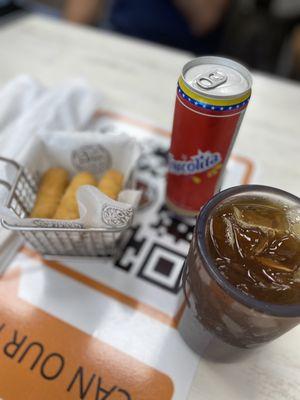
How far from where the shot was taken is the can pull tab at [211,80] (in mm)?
385

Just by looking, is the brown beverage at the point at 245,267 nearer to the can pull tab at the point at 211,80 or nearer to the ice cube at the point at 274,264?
the ice cube at the point at 274,264

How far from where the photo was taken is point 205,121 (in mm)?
388

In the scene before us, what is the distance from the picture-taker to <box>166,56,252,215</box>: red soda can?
1.23 feet

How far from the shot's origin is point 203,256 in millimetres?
294

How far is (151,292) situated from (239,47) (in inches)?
42.1

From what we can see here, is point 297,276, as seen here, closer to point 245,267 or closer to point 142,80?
point 245,267

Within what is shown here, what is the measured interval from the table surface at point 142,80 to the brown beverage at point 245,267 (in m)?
0.13

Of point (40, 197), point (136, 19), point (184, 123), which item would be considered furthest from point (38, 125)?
point (136, 19)

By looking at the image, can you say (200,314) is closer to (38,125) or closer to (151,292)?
(151,292)

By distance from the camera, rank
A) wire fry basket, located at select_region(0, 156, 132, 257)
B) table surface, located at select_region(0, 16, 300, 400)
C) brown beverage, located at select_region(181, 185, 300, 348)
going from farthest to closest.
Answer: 1. table surface, located at select_region(0, 16, 300, 400)
2. wire fry basket, located at select_region(0, 156, 132, 257)
3. brown beverage, located at select_region(181, 185, 300, 348)

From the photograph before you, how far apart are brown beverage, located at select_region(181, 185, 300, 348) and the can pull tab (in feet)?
0.42

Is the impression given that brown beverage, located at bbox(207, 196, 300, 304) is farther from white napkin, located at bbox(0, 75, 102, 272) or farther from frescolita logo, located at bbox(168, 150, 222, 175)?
white napkin, located at bbox(0, 75, 102, 272)

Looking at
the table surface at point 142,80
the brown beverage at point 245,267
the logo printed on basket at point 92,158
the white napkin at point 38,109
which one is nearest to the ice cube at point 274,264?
the brown beverage at point 245,267

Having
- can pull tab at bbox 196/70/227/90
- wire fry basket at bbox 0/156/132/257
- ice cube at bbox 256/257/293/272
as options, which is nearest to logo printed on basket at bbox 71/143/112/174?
wire fry basket at bbox 0/156/132/257
